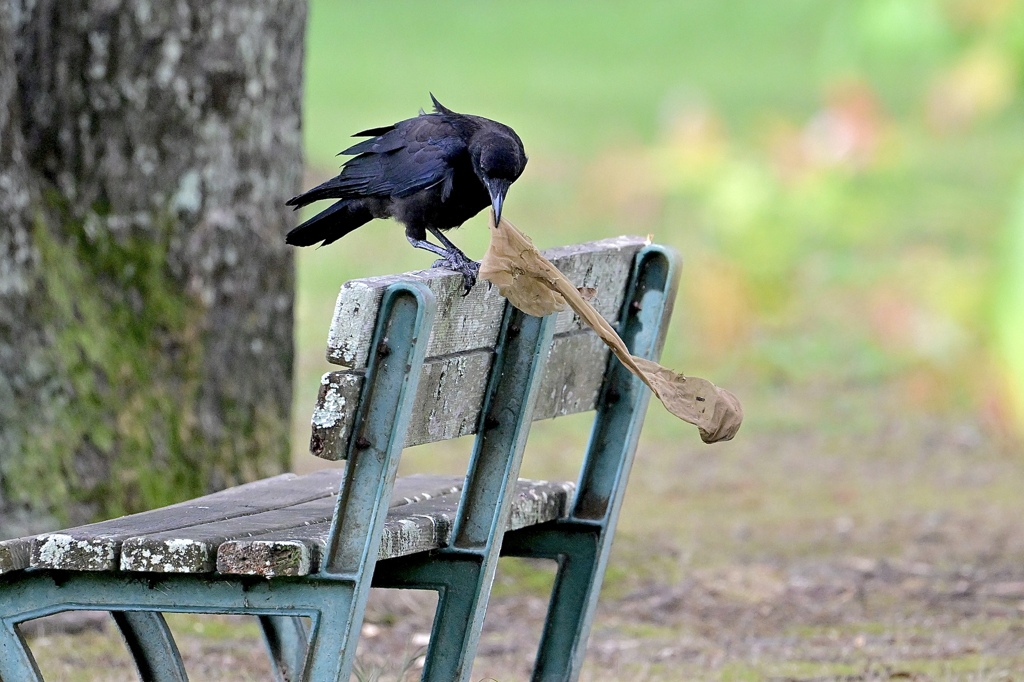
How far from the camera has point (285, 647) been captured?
402 centimetres

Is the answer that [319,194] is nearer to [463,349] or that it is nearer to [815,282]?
[463,349]

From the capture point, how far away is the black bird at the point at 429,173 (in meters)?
4.21

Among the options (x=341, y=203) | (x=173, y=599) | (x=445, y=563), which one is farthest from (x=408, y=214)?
(x=173, y=599)

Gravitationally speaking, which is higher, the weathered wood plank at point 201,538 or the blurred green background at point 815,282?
the blurred green background at point 815,282

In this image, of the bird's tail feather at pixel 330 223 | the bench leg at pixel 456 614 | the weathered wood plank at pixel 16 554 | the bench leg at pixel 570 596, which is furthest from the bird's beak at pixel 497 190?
the weathered wood plank at pixel 16 554

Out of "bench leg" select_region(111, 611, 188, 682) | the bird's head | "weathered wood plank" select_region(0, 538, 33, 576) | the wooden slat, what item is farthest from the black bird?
"weathered wood plank" select_region(0, 538, 33, 576)

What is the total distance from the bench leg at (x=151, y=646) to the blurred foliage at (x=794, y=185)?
1857 mm

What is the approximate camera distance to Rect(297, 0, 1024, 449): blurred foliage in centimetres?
414

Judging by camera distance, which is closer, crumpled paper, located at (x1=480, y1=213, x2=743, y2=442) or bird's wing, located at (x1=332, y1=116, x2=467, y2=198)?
crumpled paper, located at (x1=480, y1=213, x2=743, y2=442)

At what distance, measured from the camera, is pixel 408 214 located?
4527 mm

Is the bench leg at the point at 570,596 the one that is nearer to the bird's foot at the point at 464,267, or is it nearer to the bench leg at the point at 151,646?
the bird's foot at the point at 464,267

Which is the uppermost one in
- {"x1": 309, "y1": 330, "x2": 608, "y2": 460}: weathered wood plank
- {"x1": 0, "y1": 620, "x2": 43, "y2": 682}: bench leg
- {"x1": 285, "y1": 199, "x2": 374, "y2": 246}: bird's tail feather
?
{"x1": 285, "y1": 199, "x2": 374, "y2": 246}: bird's tail feather

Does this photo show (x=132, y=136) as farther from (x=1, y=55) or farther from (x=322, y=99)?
(x=322, y=99)

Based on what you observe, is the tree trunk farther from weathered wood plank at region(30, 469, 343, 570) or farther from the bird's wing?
weathered wood plank at region(30, 469, 343, 570)
